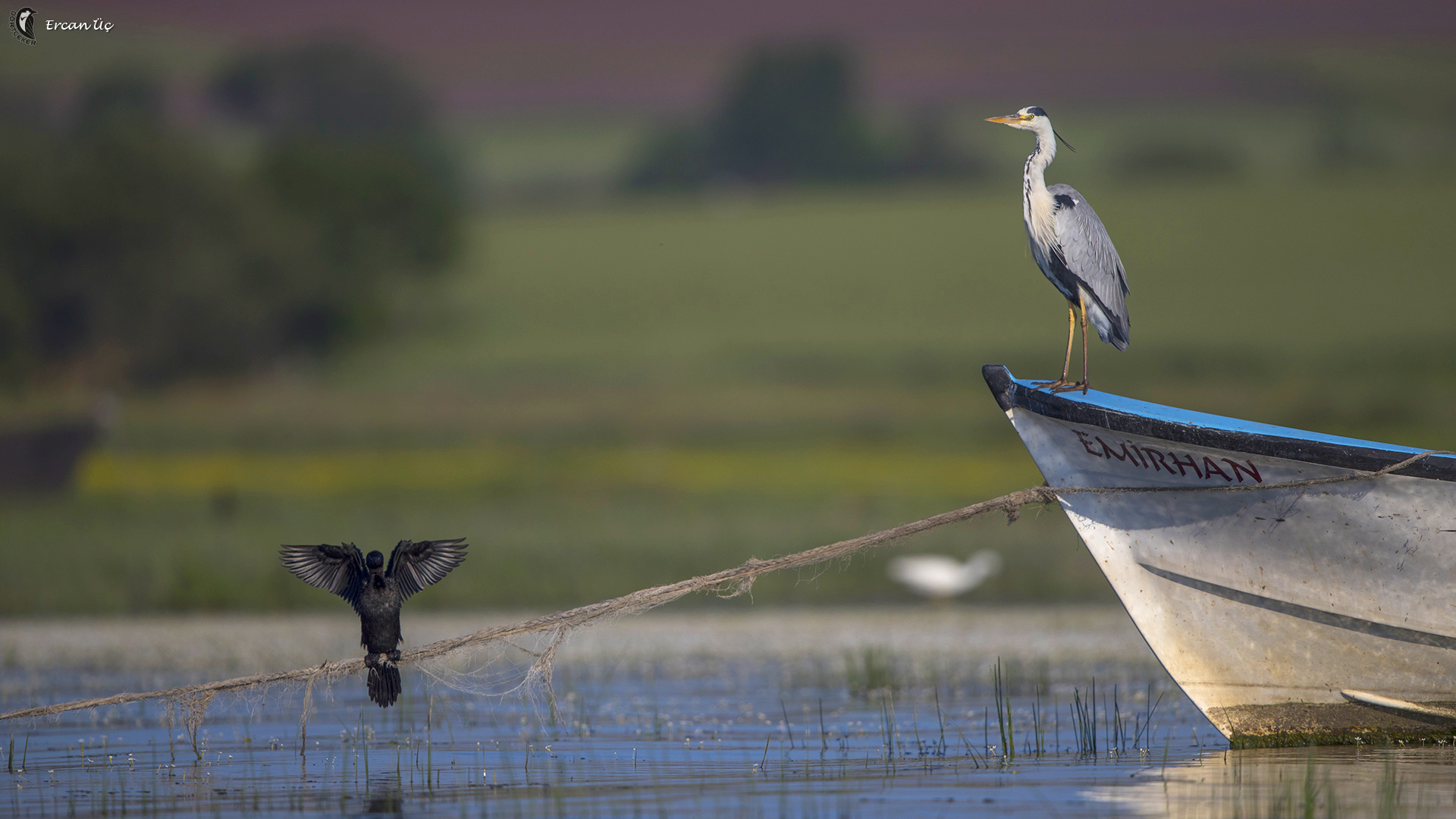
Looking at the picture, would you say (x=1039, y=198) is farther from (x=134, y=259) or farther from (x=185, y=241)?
(x=185, y=241)

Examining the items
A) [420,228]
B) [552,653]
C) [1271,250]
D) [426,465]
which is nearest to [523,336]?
[420,228]

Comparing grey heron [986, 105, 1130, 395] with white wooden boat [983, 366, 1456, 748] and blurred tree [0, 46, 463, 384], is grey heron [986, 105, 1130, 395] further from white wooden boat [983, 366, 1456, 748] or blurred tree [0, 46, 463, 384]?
blurred tree [0, 46, 463, 384]

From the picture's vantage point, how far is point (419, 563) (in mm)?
7223

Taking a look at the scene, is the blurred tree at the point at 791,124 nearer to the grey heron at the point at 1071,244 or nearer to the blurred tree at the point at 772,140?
the blurred tree at the point at 772,140

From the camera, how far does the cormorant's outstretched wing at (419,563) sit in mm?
7203

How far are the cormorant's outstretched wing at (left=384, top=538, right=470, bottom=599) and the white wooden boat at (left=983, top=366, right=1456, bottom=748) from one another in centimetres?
295

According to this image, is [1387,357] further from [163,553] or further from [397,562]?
[397,562]

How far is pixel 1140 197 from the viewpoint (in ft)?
185

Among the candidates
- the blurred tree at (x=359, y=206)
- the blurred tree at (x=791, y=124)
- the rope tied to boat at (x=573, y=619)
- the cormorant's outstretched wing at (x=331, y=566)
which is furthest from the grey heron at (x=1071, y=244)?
the blurred tree at (x=791, y=124)

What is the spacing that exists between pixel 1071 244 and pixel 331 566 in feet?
12.3

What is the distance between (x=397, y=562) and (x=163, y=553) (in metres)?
12.1

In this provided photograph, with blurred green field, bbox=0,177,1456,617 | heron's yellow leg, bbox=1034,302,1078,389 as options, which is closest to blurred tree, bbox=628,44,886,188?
blurred green field, bbox=0,177,1456,617

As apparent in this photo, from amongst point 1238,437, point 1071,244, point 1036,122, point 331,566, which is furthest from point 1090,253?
point 331,566

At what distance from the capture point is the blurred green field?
60.5 feet
